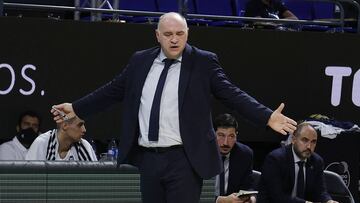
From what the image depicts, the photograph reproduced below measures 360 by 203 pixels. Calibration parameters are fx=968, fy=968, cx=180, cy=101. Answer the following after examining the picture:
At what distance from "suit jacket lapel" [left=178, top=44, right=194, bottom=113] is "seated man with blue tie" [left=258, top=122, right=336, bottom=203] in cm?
317

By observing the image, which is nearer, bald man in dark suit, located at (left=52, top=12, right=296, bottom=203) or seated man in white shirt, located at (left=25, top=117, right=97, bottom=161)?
bald man in dark suit, located at (left=52, top=12, right=296, bottom=203)

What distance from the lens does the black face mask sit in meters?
10.3

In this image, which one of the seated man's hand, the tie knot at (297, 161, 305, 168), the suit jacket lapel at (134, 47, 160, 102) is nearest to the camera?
the suit jacket lapel at (134, 47, 160, 102)

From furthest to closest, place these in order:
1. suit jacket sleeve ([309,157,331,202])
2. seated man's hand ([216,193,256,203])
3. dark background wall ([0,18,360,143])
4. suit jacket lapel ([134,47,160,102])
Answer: dark background wall ([0,18,360,143]) → suit jacket sleeve ([309,157,331,202]) → seated man's hand ([216,193,256,203]) → suit jacket lapel ([134,47,160,102])

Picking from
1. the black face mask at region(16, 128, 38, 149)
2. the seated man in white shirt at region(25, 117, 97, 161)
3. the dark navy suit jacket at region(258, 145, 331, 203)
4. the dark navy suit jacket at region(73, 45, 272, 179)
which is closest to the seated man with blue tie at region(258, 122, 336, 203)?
the dark navy suit jacket at region(258, 145, 331, 203)

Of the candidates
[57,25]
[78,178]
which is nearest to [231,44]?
[57,25]

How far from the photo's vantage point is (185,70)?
5852 millimetres

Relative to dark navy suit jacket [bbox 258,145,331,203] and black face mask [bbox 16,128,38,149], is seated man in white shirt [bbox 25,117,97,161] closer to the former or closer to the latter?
black face mask [bbox 16,128,38,149]

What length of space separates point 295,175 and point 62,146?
2.19 meters

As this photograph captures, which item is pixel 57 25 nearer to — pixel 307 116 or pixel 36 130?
pixel 36 130

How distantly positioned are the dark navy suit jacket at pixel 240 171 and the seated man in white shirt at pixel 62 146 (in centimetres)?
128

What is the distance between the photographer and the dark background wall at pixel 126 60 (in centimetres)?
1081

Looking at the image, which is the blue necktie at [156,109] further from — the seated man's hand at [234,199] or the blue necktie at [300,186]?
the blue necktie at [300,186]

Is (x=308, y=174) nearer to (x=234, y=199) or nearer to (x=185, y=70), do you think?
(x=234, y=199)
